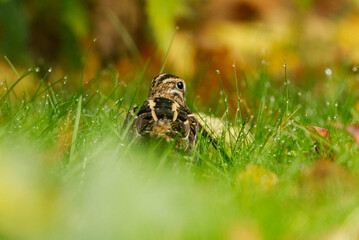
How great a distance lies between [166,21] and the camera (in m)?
4.80

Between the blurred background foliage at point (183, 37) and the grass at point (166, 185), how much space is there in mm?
1796

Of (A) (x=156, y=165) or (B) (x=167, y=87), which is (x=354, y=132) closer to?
(A) (x=156, y=165)

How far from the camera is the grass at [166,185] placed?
4.31ft

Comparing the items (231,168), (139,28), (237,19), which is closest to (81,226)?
(231,168)

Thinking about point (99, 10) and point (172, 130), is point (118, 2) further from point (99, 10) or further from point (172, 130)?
point (172, 130)

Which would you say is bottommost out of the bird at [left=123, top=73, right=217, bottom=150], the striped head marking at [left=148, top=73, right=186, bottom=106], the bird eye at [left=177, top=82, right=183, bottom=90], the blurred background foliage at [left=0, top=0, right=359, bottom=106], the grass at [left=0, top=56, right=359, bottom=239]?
the grass at [left=0, top=56, right=359, bottom=239]

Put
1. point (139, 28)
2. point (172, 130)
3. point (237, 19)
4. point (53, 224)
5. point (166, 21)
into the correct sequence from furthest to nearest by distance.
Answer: point (237, 19) < point (139, 28) < point (166, 21) < point (172, 130) < point (53, 224)

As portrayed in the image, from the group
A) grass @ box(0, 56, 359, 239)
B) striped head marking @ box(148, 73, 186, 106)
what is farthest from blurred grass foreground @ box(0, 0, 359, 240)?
striped head marking @ box(148, 73, 186, 106)

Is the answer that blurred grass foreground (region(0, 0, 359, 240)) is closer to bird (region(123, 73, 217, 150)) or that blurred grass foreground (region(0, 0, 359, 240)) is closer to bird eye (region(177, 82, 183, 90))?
bird (region(123, 73, 217, 150))

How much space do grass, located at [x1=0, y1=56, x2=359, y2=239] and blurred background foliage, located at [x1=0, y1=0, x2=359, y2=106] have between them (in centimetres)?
180

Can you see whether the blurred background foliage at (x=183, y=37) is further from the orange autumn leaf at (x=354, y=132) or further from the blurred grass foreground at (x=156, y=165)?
the orange autumn leaf at (x=354, y=132)

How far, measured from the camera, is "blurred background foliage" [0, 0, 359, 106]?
481 cm

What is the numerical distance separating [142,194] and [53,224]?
29 centimetres

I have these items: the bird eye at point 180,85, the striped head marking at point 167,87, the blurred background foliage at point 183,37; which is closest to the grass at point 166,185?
the striped head marking at point 167,87
